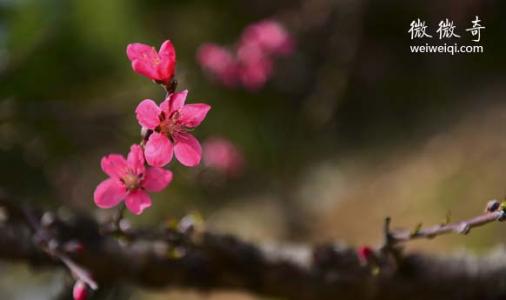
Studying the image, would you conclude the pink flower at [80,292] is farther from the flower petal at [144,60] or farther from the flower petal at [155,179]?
the flower petal at [144,60]

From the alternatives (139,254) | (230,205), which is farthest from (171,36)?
(139,254)

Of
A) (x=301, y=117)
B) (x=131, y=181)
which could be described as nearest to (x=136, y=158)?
(x=131, y=181)

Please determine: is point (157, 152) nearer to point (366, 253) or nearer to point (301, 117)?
point (366, 253)

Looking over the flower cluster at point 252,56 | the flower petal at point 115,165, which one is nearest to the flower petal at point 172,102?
the flower petal at point 115,165

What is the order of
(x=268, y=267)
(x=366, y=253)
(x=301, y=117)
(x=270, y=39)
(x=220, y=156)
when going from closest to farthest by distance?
(x=366, y=253)
(x=268, y=267)
(x=270, y=39)
(x=220, y=156)
(x=301, y=117)

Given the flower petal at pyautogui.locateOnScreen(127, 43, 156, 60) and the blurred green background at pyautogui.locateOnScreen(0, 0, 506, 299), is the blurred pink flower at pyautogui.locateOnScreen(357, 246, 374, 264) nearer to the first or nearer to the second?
the flower petal at pyautogui.locateOnScreen(127, 43, 156, 60)

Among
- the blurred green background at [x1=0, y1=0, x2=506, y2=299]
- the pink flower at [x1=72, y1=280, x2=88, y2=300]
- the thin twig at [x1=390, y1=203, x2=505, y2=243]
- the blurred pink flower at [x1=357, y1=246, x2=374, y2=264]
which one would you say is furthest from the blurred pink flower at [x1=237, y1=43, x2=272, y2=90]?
the pink flower at [x1=72, y1=280, x2=88, y2=300]

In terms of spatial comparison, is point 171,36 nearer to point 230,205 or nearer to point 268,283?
point 230,205
